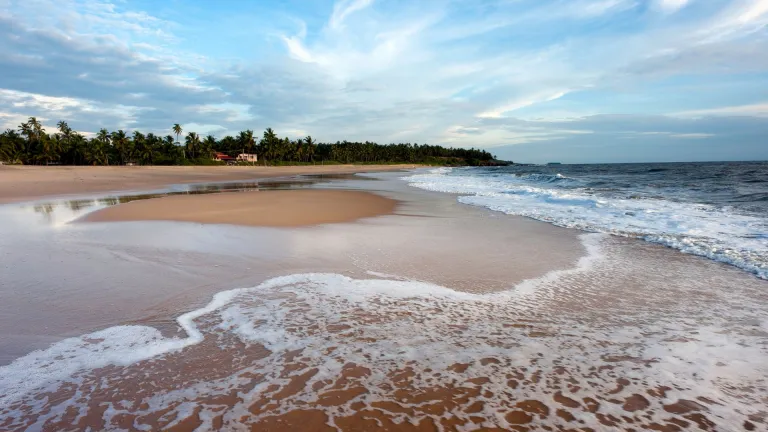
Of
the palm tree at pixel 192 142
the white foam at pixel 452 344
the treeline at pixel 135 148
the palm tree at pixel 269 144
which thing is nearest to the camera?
the white foam at pixel 452 344

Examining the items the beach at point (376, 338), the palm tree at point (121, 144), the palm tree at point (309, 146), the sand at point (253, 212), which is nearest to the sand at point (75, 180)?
the sand at point (253, 212)

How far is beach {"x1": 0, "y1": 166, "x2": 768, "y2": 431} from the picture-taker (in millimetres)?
2846

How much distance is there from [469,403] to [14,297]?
6094 millimetres

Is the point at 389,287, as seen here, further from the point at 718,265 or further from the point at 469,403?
the point at 718,265

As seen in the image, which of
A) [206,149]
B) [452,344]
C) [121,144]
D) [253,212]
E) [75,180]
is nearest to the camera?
[452,344]

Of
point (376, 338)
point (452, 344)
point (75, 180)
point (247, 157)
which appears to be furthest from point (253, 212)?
point (247, 157)

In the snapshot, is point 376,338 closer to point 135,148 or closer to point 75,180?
point 75,180

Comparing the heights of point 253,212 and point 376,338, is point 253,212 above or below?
above

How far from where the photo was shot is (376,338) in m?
4.00

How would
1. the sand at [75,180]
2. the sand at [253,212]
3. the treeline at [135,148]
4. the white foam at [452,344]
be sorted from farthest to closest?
the treeline at [135,148]
the sand at [75,180]
the sand at [253,212]
the white foam at [452,344]

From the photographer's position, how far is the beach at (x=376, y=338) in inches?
112

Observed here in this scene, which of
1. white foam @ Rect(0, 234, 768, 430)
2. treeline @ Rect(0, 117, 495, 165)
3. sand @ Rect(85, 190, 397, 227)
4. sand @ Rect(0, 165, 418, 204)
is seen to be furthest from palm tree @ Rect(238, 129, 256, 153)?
white foam @ Rect(0, 234, 768, 430)

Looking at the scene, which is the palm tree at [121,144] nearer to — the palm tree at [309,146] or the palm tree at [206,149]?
the palm tree at [206,149]

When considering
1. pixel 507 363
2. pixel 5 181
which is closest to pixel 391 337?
pixel 507 363
